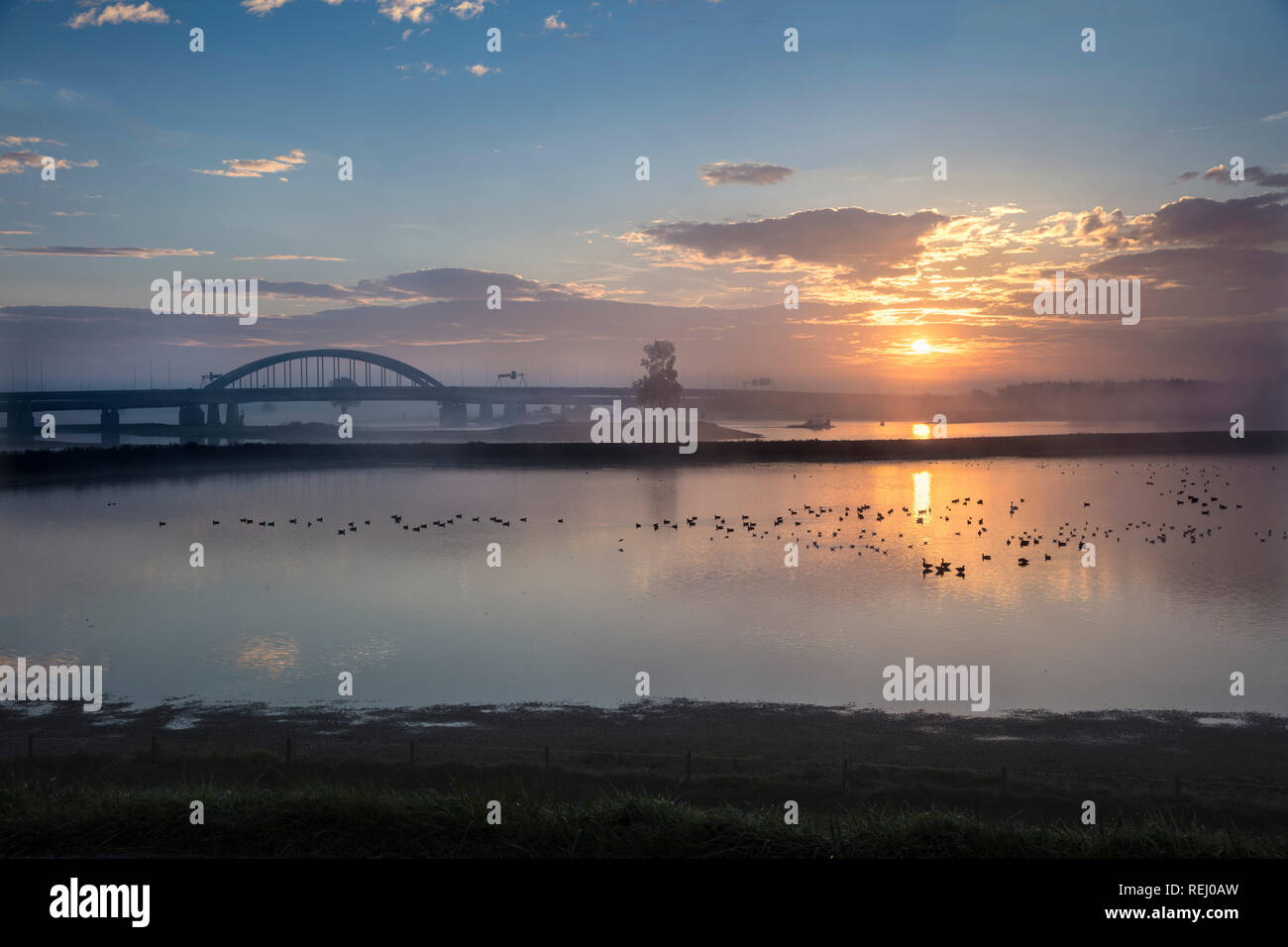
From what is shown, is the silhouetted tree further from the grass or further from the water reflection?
the grass

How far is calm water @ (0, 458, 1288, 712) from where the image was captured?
2545 cm

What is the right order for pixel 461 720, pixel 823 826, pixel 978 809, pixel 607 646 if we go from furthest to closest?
pixel 607 646 < pixel 461 720 < pixel 978 809 < pixel 823 826

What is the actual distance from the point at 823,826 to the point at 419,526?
50.4 meters

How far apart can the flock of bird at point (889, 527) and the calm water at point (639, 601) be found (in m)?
0.47

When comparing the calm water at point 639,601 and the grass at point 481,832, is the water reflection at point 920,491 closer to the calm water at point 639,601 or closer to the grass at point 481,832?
the calm water at point 639,601

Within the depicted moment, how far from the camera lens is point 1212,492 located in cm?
8319

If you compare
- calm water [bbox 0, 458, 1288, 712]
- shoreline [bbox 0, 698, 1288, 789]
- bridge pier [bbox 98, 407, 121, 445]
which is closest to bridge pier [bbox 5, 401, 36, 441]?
bridge pier [bbox 98, 407, 121, 445]

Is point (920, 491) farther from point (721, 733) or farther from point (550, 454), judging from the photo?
point (721, 733)

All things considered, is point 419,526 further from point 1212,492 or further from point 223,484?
point 1212,492

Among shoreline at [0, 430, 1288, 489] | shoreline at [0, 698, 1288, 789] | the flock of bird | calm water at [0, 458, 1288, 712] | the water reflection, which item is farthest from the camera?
shoreline at [0, 430, 1288, 489]

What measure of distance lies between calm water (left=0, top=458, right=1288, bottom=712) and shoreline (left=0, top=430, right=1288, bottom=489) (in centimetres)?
2739

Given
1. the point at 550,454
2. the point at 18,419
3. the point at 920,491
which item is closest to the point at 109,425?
the point at 18,419

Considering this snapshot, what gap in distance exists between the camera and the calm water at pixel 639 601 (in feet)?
83.5
